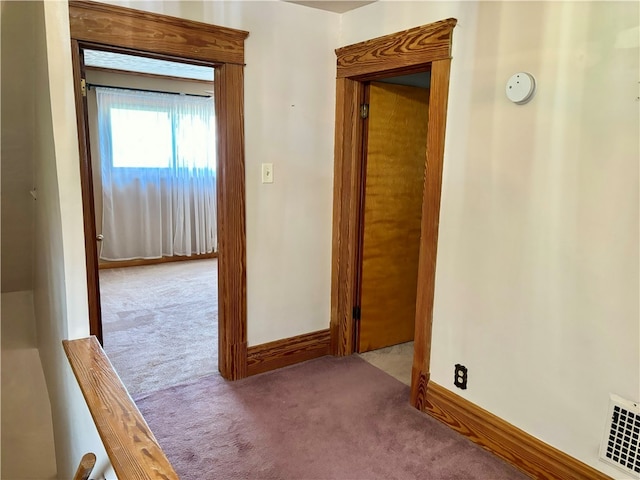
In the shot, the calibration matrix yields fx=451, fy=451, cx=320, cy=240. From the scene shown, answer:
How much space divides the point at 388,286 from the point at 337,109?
4.21ft

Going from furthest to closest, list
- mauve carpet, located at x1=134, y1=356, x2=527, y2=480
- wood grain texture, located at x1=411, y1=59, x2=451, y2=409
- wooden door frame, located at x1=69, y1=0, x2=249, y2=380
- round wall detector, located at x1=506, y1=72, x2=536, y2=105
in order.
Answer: wood grain texture, located at x1=411, y1=59, x2=451, y2=409
wooden door frame, located at x1=69, y1=0, x2=249, y2=380
mauve carpet, located at x1=134, y1=356, x2=527, y2=480
round wall detector, located at x1=506, y1=72, x2=536, y2=105

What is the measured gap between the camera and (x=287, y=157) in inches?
109

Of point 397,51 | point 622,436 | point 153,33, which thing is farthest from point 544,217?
point 153,33

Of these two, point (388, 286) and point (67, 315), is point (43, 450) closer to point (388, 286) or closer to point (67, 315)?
point (67, 315)

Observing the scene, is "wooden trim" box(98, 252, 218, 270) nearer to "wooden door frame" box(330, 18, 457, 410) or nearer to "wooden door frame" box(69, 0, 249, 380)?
"wooden door frame" box(69, 0, 249, 380)

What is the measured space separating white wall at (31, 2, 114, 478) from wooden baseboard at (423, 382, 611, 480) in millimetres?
1643

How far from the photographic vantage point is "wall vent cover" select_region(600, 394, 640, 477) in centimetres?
162

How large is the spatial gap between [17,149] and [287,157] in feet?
4.52

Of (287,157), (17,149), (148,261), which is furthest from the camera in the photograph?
(148,261)

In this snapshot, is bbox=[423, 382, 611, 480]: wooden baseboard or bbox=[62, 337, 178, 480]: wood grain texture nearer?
bbox=[62, 337, 178, 480]: wood grain texture

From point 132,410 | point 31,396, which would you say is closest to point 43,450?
point 31,396

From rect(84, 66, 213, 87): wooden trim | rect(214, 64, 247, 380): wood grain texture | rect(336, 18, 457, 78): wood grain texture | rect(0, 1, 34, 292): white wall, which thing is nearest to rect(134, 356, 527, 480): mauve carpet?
rect(214, 64, 247, 380): wood grain texture

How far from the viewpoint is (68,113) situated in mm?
1404

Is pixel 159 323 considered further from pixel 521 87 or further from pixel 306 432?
pixel 521 87
